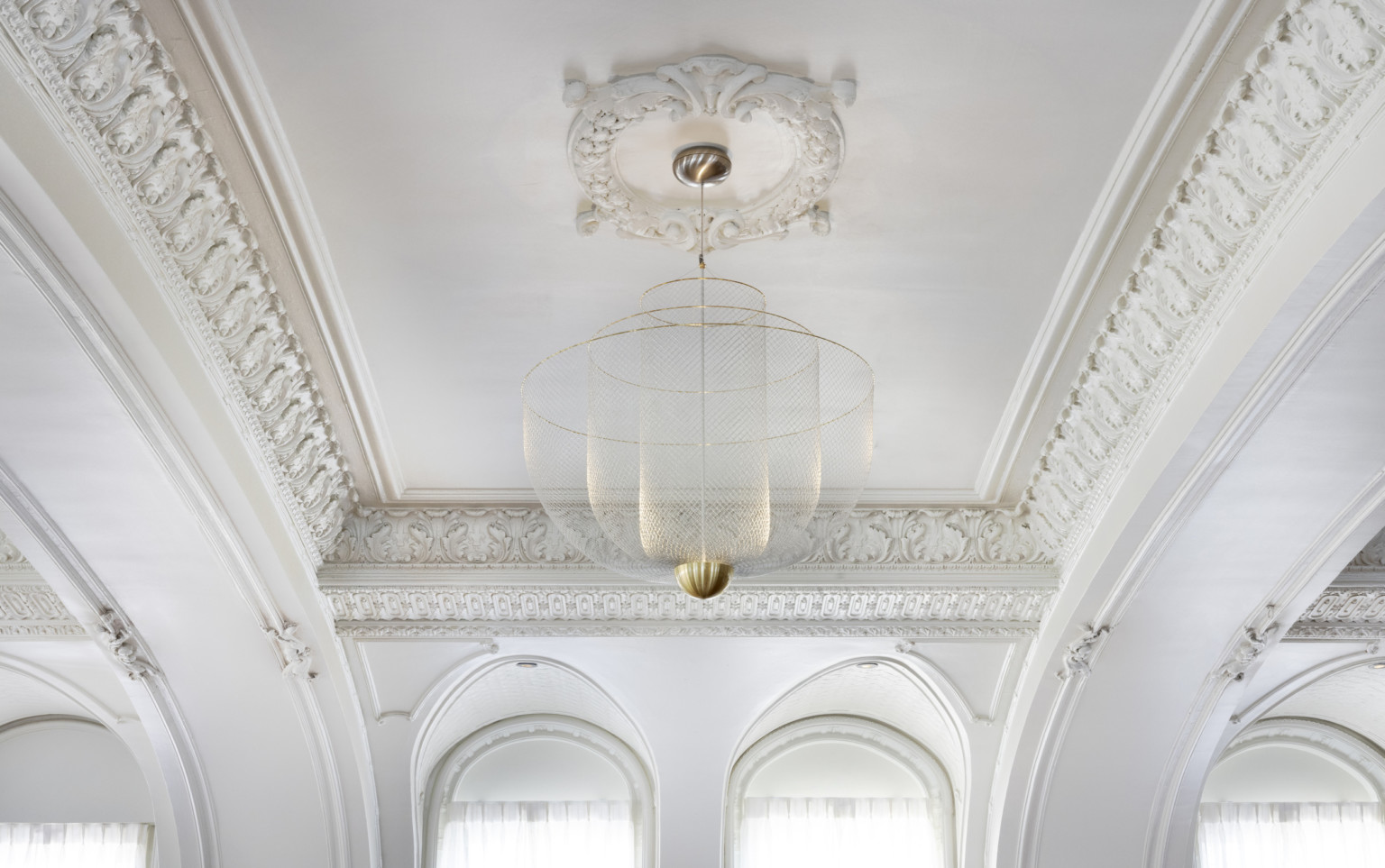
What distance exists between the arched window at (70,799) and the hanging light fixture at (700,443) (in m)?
4.86

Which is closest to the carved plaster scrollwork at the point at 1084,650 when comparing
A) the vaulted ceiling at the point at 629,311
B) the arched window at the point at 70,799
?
the vaulted ceiling at the point at 629,311

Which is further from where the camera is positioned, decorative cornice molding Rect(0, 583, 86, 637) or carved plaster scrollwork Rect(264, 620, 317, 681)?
decorative cornice molding Rect(0, 583, 86, 637)

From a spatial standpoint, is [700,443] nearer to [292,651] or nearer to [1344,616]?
[292,651]

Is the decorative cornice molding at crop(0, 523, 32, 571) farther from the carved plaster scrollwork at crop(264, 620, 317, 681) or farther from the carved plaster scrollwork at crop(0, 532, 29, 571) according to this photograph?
the carved plaster scrollwork at crop(264, 620, 317, 681)

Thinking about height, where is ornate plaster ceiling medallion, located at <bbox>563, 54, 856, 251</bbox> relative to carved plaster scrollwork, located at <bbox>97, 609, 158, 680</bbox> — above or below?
above

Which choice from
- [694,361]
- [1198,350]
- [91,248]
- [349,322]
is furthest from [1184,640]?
[91,248]

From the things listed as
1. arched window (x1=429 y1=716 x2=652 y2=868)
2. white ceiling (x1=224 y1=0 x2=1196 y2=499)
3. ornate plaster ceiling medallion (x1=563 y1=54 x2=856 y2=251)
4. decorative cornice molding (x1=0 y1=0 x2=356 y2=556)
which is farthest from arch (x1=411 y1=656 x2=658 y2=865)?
ornate plaster ceiling medallion (x1=563 y1=54 x2=856 y2=251)

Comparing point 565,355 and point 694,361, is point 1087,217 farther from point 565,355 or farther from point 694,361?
point 565,355

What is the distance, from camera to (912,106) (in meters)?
3.86

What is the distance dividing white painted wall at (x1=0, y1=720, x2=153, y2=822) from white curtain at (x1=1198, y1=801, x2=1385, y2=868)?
692 cm

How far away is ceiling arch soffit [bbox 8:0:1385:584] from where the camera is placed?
337 cm

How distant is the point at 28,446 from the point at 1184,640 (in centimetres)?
529

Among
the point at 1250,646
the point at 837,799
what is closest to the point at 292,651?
the point at 837,799

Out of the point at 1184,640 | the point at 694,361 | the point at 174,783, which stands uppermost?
the point at 694,361
